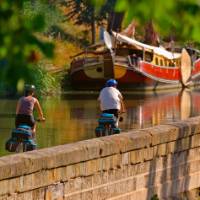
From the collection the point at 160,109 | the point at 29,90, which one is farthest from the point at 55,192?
the point at 160,109

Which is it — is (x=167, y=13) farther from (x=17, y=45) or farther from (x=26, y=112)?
(x=26, y=112)

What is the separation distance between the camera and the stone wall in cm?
1191

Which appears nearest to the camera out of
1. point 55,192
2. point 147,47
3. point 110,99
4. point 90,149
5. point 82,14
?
point 55,192

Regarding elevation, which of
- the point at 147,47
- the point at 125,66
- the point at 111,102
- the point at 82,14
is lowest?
the point at 111,102

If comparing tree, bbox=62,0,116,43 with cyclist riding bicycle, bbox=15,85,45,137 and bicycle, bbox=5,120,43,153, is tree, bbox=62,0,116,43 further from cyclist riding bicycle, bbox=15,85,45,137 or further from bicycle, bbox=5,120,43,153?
bicycle, bbox=5,120,43,153

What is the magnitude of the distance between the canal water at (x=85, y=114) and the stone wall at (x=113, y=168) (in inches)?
236

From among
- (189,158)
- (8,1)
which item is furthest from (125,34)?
(8,1)

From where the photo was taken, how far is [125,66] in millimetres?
55688

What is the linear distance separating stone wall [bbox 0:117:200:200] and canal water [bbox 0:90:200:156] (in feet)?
19.7

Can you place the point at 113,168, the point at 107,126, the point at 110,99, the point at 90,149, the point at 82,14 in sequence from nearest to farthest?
the point at 90,149, the point at 113,168, the point at 107,126, the point at 110,99, the point at 82,14

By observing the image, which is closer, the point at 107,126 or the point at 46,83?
the point at 107,126

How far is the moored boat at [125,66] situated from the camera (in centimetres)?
5559

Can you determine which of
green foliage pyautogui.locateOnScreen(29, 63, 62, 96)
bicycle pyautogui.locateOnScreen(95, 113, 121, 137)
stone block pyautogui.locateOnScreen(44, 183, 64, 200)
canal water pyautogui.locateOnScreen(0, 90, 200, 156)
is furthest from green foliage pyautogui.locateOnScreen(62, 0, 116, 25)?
stone block pyautogui.locateOnScreen(44, 183, 64, 200)

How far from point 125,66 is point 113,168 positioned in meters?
41.8
